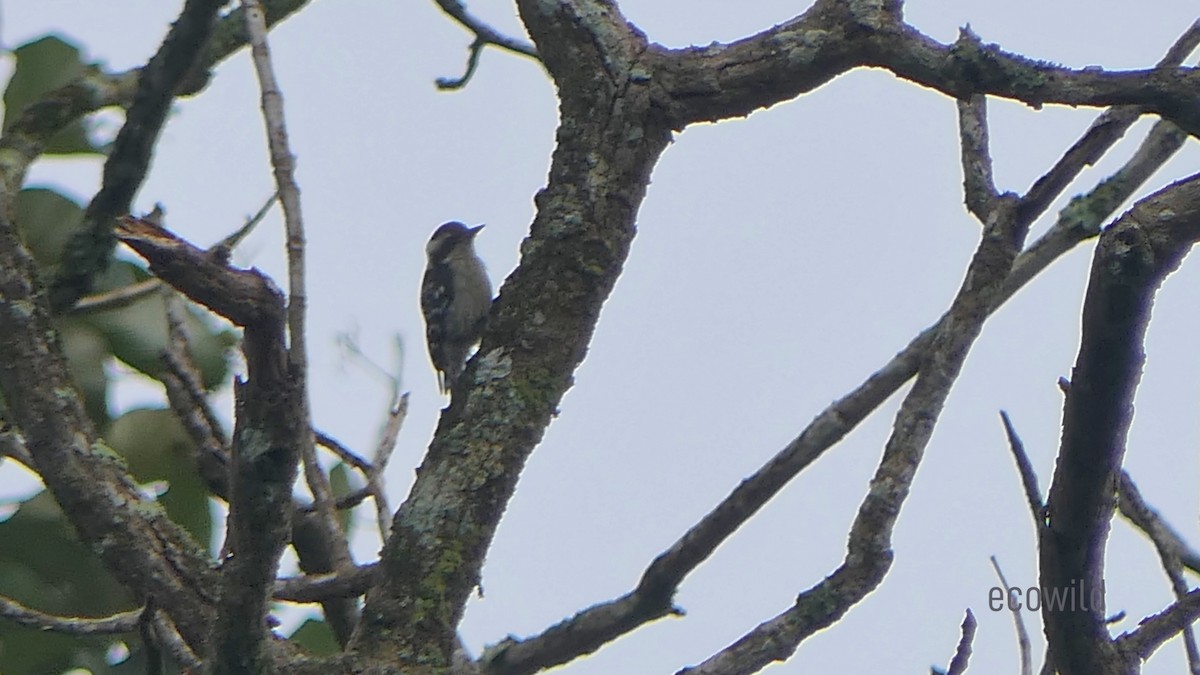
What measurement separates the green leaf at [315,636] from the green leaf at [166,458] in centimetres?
38

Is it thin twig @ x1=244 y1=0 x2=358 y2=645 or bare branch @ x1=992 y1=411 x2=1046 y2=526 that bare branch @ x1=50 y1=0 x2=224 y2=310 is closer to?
thin twig @ x1=244 y1=0 x2=358 y2=645

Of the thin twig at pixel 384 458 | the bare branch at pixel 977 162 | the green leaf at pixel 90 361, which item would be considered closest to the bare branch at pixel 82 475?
the thin twig at pixel 384 458

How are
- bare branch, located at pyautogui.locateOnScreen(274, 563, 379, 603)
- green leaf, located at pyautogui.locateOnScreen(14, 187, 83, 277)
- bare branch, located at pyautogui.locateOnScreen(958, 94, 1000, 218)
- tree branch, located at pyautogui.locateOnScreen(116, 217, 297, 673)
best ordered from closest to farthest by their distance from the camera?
tree branch, located at pyautogui.locateOnScreen(116, 217, 297, 673), bare branch, located at pyautogui.locateOnScreen(274, 563, 379, 603), bare branch, located at pyautogui.locateOnScreen(958, 94, 1000, 218), green leaf, located at pyautogui.locateOnScreen(14, 187, 83, 277)

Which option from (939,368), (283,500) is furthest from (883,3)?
(283,500)

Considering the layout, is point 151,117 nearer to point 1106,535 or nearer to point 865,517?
point 865,517

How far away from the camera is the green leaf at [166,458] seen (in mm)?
4164

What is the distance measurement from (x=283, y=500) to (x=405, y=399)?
1.96 meters

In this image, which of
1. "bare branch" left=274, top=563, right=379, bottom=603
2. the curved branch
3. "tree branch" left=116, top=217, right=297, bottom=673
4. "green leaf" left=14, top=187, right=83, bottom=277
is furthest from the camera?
"green leaf" left=14, top=187, right=83, bottom=277

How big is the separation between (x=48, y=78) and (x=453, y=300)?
3642 millimetres

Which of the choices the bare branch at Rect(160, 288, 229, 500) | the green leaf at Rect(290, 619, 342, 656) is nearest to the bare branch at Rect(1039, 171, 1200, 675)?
the bare branch at Rect(160, 288, 229, 500)

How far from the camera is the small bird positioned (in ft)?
26.3

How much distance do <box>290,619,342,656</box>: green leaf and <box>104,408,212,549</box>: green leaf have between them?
38 centimetres

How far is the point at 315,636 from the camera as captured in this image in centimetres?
424

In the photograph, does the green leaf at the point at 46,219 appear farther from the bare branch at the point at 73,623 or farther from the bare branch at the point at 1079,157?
the bare branch at the point at 1079,157
